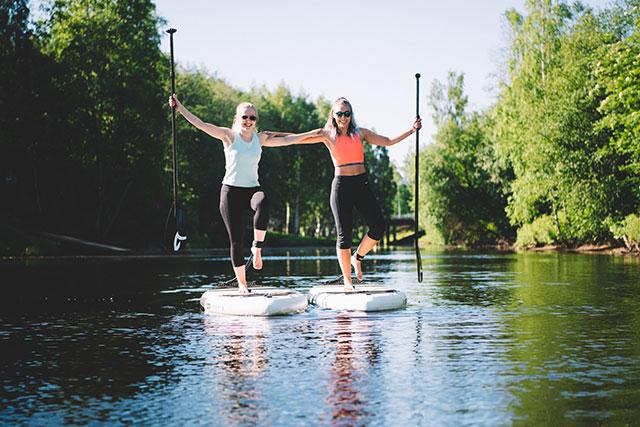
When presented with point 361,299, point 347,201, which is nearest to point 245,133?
point 347,201

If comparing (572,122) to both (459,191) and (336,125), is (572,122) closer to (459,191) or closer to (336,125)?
(459,191)

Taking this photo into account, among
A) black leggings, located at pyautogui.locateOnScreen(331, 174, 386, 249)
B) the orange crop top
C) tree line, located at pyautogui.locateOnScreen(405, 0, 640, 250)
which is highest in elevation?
tree line, located at pyautogui.locateOnScreen(405, 0, 640, 250)

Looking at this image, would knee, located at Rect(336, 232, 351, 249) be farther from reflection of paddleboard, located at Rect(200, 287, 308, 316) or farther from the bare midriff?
reflection of paddleboard, located at Rect(200, 287, 308, 316)

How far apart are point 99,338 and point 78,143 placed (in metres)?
48.7

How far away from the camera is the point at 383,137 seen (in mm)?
14219

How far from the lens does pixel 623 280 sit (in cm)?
2005

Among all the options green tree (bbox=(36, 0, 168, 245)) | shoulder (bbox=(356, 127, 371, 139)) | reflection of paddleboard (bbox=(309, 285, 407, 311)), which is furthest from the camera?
green tree (bbox=(36, 0, 168, 245))

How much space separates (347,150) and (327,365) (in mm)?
6155

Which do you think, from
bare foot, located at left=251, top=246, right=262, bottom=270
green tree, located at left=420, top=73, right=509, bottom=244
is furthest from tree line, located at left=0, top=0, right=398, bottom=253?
bare foot, located at left=251, top=246, right=262, bottom=270

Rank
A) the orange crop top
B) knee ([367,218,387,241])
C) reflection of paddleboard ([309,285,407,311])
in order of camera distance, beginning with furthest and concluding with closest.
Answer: knee ([367,218,387,241]), the orange crop top, reflection of paddleboard ([309,285,407,311])

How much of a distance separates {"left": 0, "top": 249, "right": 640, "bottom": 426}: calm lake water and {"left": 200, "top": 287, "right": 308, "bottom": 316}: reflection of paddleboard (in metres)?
0.27

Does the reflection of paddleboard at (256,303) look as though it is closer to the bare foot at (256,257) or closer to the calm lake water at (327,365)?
the calm lake water at (327,365)

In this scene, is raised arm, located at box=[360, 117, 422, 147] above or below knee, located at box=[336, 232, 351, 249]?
above

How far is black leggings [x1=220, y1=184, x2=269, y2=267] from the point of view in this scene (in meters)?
12.9
